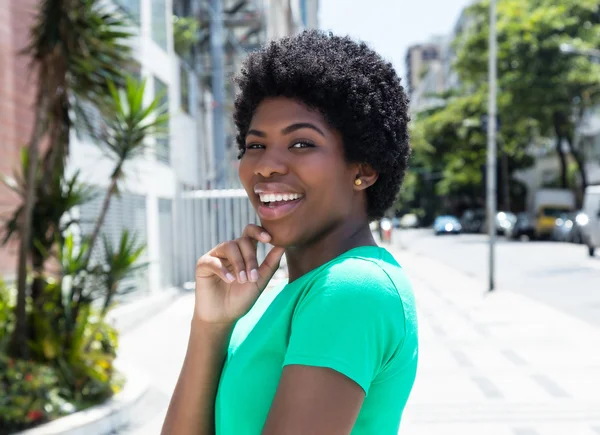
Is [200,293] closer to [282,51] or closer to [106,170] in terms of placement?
[282,51]

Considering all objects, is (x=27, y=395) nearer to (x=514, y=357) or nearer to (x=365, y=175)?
(x=365, y=175)

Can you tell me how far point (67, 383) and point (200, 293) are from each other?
5.06m

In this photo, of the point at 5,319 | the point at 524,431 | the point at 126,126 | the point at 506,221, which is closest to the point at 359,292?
→ the point at 524,431

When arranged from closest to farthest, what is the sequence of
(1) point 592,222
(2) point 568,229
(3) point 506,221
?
(1) point 592,222
(2) point 568,229
(3) point 506,221

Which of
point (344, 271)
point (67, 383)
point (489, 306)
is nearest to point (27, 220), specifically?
point (67, 383)

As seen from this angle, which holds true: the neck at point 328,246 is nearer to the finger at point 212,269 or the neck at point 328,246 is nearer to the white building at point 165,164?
the finger at point 212,269

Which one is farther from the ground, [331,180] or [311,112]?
[311,112]

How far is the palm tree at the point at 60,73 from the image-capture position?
6.11 metres

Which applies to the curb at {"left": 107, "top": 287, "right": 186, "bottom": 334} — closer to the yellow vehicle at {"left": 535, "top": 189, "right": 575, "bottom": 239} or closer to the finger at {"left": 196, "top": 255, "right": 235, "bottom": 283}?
the finger at {"left": 196, "top": 255, "right": 235, "bottom": 283}

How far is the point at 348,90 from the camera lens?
56.2 inches

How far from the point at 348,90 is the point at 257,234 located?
32 cm

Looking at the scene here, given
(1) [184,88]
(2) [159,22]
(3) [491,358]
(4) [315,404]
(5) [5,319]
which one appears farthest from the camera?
(1) [184,88]

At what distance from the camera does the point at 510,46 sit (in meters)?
34.6

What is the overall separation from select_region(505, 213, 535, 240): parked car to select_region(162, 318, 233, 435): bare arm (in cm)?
4068
